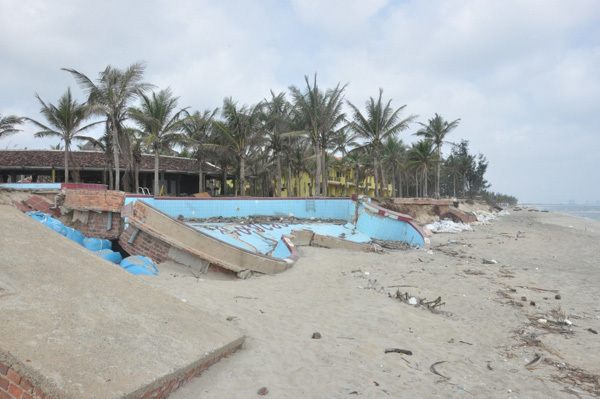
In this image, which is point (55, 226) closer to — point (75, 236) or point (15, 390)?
point (75, 236)

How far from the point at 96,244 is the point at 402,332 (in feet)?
30.2

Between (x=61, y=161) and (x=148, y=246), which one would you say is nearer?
(x=148, y=246)

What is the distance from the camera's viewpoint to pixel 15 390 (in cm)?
206

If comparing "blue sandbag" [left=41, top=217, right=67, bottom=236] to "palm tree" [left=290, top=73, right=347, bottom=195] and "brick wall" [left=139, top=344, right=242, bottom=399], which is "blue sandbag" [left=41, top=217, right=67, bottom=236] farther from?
"palm tree" [left=290, top=73, right=347, bottom=195]

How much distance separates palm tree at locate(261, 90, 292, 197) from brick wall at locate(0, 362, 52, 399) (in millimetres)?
19605

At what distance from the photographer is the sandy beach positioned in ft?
9.93

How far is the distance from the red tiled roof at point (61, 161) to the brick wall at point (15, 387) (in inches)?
951

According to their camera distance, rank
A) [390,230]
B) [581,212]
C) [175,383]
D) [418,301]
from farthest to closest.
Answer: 1. [581,212]
2. [390,230]
3. [418,301]
4. [175,383]

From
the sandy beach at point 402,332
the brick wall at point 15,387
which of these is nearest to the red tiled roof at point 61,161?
the sandy beach at point 402,332

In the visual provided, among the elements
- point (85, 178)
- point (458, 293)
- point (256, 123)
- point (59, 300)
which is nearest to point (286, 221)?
point (256, 123)

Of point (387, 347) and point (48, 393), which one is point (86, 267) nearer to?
point (48, 393)

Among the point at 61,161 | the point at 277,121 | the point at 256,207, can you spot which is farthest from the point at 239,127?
the point at 61,161

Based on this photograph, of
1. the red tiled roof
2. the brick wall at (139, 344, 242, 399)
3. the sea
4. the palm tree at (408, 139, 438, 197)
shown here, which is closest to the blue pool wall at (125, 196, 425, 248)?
the brick wall at (139, 344, 242, 399)

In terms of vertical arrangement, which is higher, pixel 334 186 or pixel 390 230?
pixel 334 186
